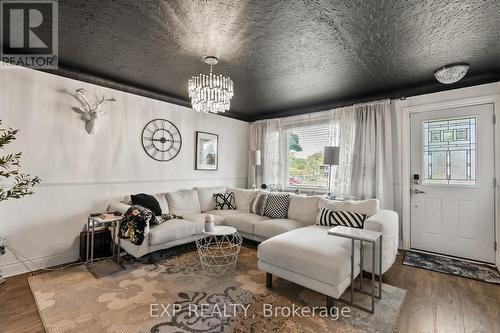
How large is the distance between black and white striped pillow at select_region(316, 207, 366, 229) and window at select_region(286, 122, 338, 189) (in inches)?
56.6

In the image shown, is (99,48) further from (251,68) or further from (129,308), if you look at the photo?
(129,308)

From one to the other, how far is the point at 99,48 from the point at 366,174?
4.01 meters

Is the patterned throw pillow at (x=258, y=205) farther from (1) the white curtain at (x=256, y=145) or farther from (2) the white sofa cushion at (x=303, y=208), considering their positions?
(1) the white curtain at (x=256, y=145)

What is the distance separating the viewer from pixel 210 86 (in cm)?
250

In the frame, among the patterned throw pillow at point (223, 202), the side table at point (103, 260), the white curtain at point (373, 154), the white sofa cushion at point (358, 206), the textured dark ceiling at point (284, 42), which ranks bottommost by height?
the side table at point (103, 260)

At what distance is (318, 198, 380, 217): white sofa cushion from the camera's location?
2.93 m

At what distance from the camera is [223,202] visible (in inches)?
175

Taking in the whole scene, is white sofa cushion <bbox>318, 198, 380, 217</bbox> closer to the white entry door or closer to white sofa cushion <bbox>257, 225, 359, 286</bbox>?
white sofa cushion <bbox>257, 225, 359, 286</bbox>

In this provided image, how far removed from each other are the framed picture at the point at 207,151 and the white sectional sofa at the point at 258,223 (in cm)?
53

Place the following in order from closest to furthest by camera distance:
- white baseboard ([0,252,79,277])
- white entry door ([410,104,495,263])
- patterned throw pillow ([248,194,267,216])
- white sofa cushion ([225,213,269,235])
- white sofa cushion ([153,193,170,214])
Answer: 1. white baseboard ([0,252,79,277])
2. white entry door ([410,104,495,263])
3. white sofa cushion ([225,213,269,235])
4. white sofa cushion ([153,193,170,214])
5. patterned throw pillow ([248,194,267,216])

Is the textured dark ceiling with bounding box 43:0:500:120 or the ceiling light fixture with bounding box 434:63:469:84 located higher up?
the textured dark ceiling with bounding box 43:0:500:120

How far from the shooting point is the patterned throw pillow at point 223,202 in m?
4.43

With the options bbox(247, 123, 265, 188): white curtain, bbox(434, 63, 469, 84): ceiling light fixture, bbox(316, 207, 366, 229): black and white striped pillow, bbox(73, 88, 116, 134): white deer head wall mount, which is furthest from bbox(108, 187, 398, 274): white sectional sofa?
bbox(434, 63, 469, 84): ceiling light fixture

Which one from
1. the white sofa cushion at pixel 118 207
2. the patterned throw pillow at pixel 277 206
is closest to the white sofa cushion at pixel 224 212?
the patterned throw pillow at pixel 277 206
